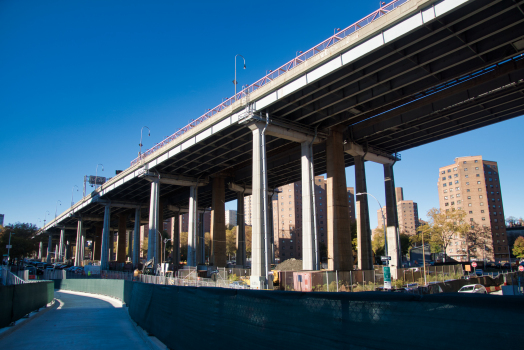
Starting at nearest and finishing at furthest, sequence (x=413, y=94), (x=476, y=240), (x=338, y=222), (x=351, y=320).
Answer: (x=351, y=320) < (x=413, y=94) < (x=338, y=222) < (x=476, y=240)

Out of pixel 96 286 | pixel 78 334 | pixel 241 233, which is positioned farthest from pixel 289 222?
pixel 78 334

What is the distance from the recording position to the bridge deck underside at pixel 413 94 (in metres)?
25.4

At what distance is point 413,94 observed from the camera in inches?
1345

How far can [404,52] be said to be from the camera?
91.8ft

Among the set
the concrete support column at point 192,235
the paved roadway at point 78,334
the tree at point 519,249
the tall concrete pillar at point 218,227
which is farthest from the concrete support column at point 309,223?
the tree at point 519,249

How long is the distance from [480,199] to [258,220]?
117339mm

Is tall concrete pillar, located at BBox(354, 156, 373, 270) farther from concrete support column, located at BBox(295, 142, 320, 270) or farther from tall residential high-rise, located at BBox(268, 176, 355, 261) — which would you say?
tall residential high-rise, located at BBox(268, 176, 355, 261)

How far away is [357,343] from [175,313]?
7.15 m

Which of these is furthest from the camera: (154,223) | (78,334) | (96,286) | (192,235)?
(192,235)

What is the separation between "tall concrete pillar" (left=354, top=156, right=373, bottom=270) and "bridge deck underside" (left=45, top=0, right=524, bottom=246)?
3769 millimetres

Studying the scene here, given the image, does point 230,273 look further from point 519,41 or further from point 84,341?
point 519,41

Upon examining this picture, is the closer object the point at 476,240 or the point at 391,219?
the point at 391,219

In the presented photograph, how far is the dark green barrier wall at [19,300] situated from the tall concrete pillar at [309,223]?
23124mm

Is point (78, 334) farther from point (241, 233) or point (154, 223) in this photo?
point (241, 233)
